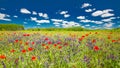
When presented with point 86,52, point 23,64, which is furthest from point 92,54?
point 23,64

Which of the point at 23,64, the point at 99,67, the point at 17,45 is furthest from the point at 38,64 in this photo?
the point at 17,45

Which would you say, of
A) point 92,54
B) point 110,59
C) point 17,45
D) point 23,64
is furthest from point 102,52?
point 17,45

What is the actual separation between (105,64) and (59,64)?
1373 millimetres

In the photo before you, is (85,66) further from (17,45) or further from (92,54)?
(17,45)

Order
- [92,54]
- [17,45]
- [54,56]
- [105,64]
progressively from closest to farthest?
[105,64], [54,56], [92,54], [17,45]

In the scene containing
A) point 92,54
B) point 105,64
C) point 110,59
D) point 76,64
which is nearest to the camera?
point 76,64

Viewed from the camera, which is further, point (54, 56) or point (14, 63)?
point (54, 56)

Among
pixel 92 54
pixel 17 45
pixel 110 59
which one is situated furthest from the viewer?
pixel 17 45

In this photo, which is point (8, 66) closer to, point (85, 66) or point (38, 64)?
point (38, 64)

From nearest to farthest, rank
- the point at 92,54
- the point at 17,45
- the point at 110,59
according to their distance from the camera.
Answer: the point at 110,59 → the point at 92,54 → the point at 17,45

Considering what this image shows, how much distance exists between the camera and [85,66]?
4.55 meters

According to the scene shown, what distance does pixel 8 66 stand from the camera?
15.3 ft

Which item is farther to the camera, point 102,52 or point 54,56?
point 102,52

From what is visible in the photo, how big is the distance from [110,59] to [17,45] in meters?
4.52
